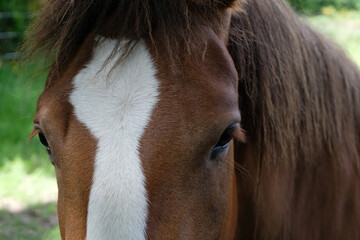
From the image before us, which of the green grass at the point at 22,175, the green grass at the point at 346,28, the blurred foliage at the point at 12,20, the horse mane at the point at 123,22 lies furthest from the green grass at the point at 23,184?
the green grass at the point at 346,28

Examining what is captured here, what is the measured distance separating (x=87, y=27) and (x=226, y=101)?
0.62m

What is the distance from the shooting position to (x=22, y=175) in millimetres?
5207

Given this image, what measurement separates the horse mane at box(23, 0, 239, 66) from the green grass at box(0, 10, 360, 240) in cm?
121

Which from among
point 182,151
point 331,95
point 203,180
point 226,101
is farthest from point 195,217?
point 331,95

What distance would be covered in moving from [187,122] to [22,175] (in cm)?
399

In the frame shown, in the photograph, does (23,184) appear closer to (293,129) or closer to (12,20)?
(293,129)

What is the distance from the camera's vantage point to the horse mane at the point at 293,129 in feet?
7.09

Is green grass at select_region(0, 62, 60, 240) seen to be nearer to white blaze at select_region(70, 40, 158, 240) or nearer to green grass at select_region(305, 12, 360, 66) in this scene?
white blaze at select_region(70, 40, 158, 240)

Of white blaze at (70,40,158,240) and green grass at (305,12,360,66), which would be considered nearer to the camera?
white blaze at (70,40,158,240)

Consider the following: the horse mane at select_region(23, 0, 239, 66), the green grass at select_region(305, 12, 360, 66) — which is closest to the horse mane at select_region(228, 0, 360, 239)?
the horse mane at select_region(23, 0, 239, 66)

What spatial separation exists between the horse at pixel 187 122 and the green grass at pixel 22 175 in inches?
39.2

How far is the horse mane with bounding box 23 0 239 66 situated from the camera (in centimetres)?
178

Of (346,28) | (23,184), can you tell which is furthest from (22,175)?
(346,28)

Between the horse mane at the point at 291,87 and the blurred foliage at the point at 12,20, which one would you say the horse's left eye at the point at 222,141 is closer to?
the horse mane at the point at 291,87
